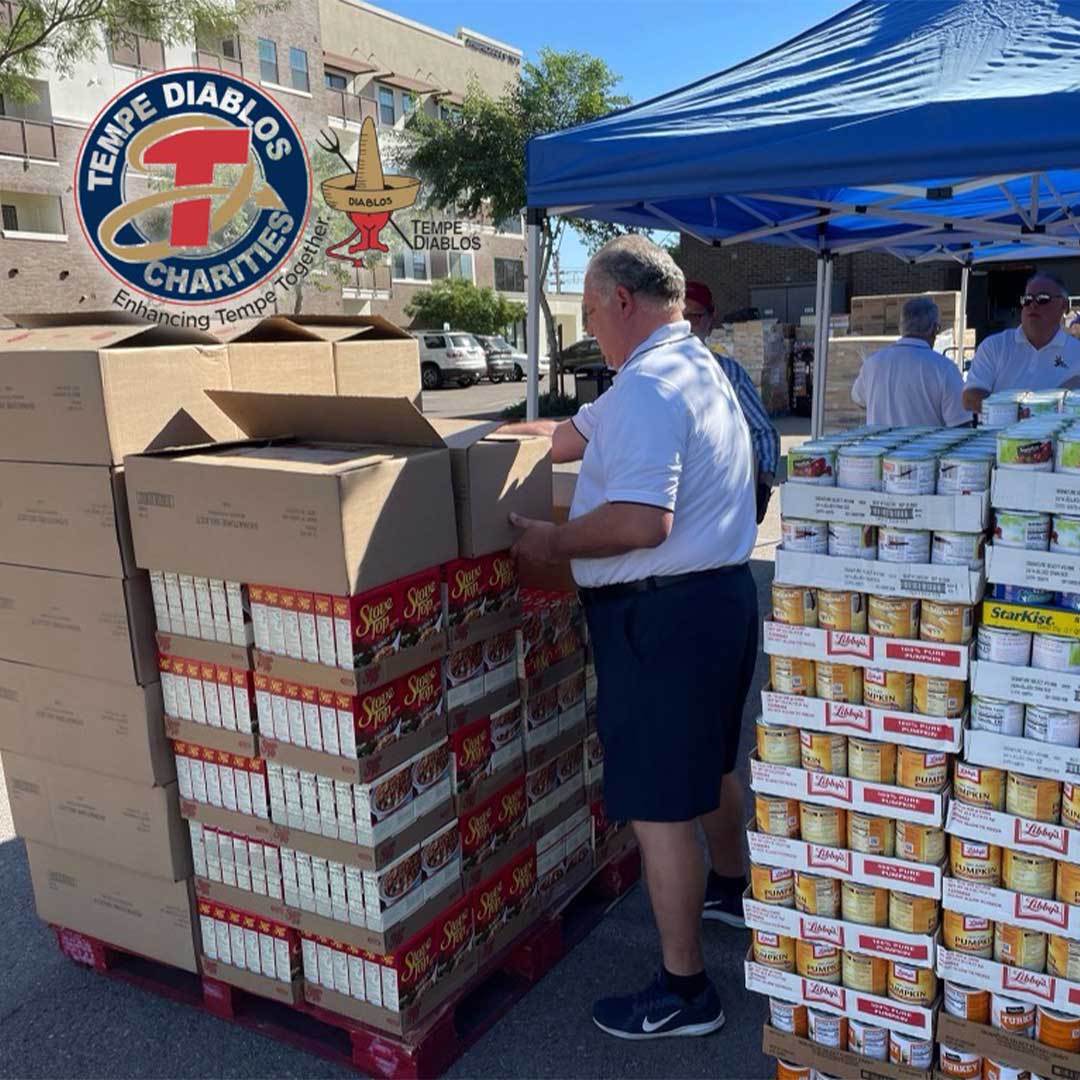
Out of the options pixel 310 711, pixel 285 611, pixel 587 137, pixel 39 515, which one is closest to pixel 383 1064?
pixel 310 711

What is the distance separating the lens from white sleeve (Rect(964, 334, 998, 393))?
18.4ft

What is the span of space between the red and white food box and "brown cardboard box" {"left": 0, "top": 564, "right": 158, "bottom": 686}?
171cm

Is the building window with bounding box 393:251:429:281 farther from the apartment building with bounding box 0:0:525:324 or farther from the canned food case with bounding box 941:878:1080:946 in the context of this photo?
the canned food case with bounding box 941:878:1080:946

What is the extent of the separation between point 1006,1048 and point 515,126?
65.7 ft

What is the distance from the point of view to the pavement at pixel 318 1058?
261 cm

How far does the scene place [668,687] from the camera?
2535 millimetres

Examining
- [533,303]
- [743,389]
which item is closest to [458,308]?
[533,303]

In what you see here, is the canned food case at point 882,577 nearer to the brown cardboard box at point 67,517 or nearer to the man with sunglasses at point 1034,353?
the brown cardboard box at point 67,517

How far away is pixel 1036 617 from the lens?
6.58 ft

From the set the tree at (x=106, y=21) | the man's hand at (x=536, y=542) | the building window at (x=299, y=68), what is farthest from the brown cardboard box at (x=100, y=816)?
the building window at (x=299, y=68)

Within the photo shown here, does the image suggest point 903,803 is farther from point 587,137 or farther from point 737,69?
point 737,69

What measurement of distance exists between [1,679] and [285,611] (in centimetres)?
107

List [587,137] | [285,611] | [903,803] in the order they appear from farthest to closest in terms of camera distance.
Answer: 1. [587,137]
2. [285,611]
3. [903,803]

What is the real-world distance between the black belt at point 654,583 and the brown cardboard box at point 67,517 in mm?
1214
